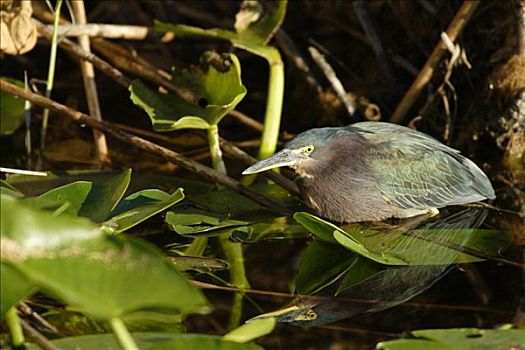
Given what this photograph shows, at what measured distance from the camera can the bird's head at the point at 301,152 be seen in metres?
4.33

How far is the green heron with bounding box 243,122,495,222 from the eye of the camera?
14.8 feet

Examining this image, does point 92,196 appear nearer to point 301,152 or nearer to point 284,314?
point 284,314

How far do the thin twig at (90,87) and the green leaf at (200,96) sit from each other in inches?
18.3

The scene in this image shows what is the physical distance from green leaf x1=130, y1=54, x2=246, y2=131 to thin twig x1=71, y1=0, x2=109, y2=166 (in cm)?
46

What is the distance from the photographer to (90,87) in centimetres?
530

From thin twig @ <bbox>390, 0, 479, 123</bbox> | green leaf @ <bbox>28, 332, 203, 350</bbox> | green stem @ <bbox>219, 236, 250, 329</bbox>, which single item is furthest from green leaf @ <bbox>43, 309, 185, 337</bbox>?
thin twig @ <bbox>390, 0, 479, 123</bbox>

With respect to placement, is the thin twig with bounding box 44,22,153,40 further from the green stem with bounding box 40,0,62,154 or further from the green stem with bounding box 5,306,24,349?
the green stem with bounding box 5,306,24,349

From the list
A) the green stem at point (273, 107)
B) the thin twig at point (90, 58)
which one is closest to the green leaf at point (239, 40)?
the green stem at point (273, 107)

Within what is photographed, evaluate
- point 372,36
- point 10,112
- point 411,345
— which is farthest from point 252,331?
point 372,36

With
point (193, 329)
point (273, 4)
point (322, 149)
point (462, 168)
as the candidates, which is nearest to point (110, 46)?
point (273, 4)

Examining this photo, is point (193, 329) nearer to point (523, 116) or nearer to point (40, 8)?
point (523, 116)

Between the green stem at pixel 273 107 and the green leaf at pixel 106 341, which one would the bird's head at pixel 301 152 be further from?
the green leaf at pixel 106 341

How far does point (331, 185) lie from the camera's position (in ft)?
14.8

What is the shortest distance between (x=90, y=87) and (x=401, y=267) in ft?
7.12
